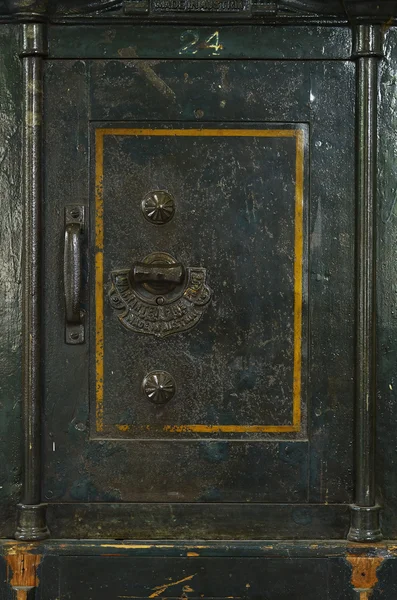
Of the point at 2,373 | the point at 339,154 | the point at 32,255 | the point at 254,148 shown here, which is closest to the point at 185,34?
the point at 254,148

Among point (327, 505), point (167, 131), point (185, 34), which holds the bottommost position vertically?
point (327, 505)

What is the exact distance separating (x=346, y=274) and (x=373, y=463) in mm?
589

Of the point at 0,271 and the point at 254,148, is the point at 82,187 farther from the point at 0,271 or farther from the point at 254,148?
the point at 254,148

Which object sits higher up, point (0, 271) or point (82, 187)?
point (82, 187)

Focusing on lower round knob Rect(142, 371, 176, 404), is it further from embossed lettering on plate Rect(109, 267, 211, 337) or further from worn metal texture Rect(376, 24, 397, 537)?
worn metal texture Rect(376, 24, 397, 537)

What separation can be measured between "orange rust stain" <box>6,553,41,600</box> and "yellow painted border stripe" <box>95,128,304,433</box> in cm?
44

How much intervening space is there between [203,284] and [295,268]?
291 millimetres

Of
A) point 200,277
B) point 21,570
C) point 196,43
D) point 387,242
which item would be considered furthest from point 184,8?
point 21,570

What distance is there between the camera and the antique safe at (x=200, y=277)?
2662 mm

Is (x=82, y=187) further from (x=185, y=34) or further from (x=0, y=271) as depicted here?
(x=185, y=34)

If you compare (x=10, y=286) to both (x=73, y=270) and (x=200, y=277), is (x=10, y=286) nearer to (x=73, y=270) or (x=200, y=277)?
(x=73, y=270)

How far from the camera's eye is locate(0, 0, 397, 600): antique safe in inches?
105

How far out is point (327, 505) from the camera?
267 centimetres

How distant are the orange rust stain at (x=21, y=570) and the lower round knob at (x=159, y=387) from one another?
59 cm
